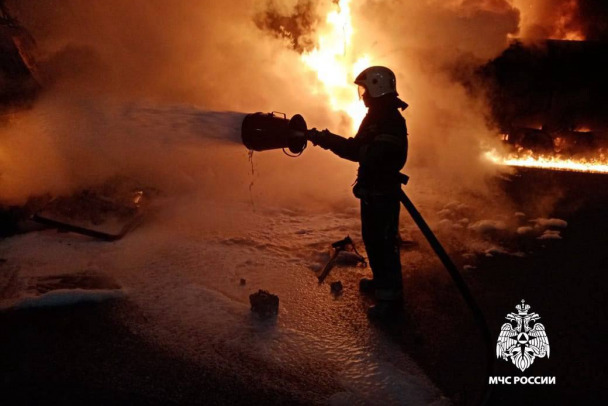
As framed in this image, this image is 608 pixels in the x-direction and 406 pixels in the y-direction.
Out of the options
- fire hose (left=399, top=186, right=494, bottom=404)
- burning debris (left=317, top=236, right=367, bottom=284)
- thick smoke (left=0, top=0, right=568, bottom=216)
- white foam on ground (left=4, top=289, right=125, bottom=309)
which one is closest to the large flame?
thick smoke (left=0, top=0, right=568, bottom=216)

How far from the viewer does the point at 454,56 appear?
9.06 metres

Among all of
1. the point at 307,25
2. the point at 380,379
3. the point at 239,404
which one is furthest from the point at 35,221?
the point at 307,25

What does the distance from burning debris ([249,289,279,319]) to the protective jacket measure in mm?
1263

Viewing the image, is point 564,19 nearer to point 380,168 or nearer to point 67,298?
point 380,168

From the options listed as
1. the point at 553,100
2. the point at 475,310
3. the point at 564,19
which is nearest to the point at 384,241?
the point at 475,310

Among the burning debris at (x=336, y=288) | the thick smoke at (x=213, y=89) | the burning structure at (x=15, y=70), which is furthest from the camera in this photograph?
the thick smoke at (x=213, y=89)

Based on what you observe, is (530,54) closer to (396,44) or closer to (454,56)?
(454,56)

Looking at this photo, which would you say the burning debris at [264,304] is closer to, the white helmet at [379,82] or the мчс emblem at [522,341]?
the мчс emblem at [522,341]

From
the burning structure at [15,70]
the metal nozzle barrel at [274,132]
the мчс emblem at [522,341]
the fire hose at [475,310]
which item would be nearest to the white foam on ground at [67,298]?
the metal nozzle barrel at [274,132]

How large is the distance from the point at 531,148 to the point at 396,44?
3856 millimetres

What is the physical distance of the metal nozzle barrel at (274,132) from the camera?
4016 millimetres

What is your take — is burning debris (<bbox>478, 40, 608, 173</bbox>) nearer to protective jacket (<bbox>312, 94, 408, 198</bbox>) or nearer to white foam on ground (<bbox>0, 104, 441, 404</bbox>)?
white foam on ground (<bbox>0, 104, 441, 404</bbox>)

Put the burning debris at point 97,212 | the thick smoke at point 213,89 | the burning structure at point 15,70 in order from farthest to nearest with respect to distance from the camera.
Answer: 1. the thick smoke at point 213,89
2. the burning structure at point 15,70
3. the burning debris at point 97,212

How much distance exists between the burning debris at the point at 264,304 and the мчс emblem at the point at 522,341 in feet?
6.23
